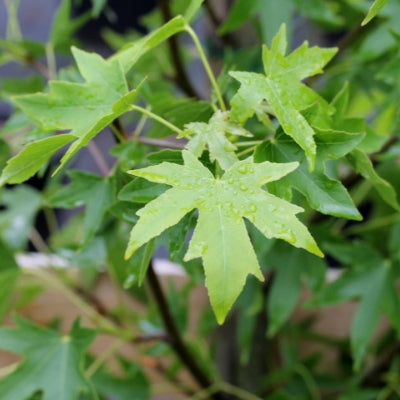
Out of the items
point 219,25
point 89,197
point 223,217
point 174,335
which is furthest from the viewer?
point 219,25

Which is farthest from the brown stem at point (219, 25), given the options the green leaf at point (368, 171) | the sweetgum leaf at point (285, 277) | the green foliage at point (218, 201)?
the green leaf at point (368, 171)

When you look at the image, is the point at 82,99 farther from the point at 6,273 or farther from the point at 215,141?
the point at 6,273

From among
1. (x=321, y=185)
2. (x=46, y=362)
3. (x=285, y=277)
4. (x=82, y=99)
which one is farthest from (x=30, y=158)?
(x=285, y=277)

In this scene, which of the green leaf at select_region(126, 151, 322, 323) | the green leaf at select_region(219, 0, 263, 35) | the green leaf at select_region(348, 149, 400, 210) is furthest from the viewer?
the green leaf at select_region(219, 0, 263, 35)

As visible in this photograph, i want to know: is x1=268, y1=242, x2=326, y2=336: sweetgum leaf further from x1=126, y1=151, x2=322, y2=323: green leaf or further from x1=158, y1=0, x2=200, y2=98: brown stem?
x1=126, y1=151, x2=322, y2=323: green leaf

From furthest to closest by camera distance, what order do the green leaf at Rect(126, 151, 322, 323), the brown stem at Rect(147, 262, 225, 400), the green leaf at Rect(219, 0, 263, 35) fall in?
the green leaf at Rect(219, 0, 263, 35)
the brown stem at Rect(147, 262, 225, 400)
the green leaf at Rect(126, 151, 322, 323)

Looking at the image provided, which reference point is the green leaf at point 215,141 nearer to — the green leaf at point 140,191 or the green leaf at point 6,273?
the green leaf at point 140,191

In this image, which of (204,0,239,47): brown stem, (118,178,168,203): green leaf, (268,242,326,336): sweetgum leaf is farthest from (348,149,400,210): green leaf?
(204,0,239,47): brown stem
